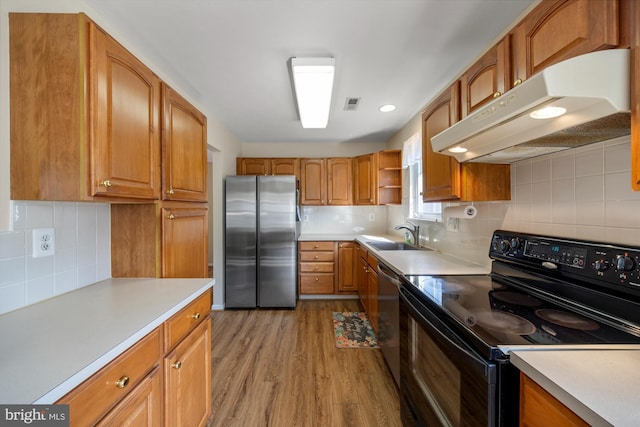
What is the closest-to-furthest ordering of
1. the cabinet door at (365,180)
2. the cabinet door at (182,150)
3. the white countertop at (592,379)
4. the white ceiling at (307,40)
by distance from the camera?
the white countertop at (592,379)
the white ceiling at (307,40)
the cabinet door at (182,150)
the cabinet door at (365,180)

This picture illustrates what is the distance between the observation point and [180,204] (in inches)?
62.4

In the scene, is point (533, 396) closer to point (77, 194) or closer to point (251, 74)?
point (77, 194)

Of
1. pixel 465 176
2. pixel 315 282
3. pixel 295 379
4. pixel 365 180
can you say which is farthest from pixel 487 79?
pixel 315 282

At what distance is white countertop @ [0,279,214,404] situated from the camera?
0.61 metres

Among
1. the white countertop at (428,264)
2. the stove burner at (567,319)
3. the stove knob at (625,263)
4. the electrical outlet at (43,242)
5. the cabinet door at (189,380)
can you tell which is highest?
the electrical outlet at (43,242)

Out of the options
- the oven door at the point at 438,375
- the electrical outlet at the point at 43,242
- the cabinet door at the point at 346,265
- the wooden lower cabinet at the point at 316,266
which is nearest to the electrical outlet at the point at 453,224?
the oven door at the point at 438,375

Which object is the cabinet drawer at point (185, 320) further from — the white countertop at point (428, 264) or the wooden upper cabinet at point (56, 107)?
the white countertop at point (428, 264)

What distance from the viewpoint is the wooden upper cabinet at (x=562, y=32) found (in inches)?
29.2

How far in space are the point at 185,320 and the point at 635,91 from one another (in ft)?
5.70

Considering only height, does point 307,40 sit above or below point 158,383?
above

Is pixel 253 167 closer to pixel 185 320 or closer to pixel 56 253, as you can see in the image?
pixel 56 253

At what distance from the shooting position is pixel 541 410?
64cm

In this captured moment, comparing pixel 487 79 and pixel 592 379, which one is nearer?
pixel 592 379

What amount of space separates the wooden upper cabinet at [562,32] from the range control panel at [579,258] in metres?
0.68
